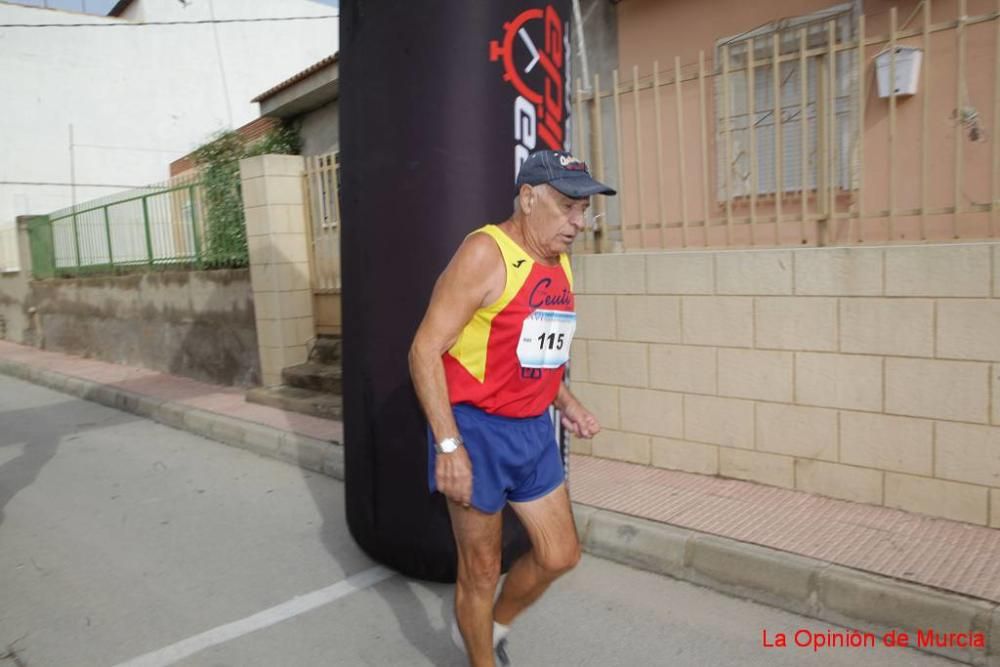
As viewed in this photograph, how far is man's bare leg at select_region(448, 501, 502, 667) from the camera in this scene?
7.57ft

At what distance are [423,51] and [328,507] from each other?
9.57 ft

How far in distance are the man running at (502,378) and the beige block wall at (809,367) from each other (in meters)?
2.12

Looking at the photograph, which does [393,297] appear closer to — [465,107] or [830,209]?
[465,107]

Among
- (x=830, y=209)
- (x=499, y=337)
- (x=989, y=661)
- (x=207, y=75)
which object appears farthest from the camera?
(x=207, y=75)

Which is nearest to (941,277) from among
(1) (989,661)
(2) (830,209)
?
(2) (830,209)

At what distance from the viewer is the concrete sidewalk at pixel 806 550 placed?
9.27 ft

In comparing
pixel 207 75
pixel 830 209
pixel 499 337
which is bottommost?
pixel 499 337

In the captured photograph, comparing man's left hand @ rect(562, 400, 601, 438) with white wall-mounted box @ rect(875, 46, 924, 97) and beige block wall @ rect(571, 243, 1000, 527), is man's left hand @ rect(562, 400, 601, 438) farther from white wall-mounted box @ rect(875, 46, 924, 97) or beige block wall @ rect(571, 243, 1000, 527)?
white wall-mounted box @ rect(875, 46, 924, 97)

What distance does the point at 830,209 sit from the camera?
406 centimetres

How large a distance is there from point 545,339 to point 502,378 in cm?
19

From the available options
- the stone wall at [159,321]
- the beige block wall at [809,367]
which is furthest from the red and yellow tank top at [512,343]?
the stone wall at [159,321]

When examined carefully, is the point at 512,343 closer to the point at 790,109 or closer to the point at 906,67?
the point at 906,67

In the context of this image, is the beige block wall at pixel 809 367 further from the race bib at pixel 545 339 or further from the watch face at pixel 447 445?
the watch face at pixel 447 445

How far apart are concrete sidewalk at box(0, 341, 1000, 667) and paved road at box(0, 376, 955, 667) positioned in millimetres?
113
